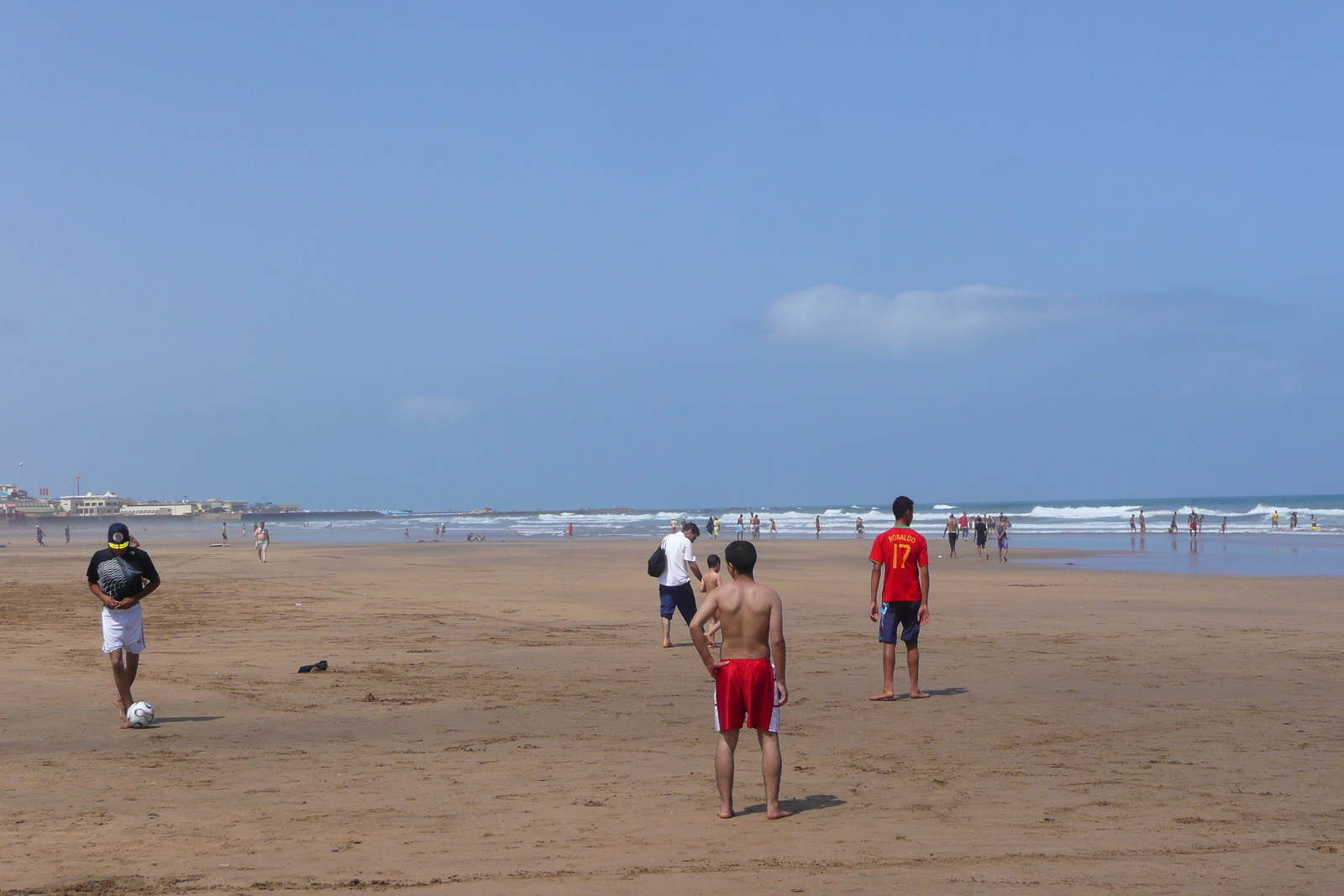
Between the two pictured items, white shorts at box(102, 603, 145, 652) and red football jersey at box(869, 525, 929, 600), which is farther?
red football jersey at box(869, 525, 929, 600)

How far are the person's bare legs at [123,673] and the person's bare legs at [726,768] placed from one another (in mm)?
5582

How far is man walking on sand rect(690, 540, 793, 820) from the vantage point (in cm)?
623

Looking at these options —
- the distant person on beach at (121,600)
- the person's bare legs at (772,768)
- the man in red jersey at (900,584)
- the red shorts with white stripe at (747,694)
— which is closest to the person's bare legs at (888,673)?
the man in red jersey at (900,584)

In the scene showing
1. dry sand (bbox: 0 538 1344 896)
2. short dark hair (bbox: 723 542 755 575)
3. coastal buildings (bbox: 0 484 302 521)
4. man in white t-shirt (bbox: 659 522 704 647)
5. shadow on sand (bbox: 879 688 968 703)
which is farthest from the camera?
coastal buildings (bbox: 0 484 302 521)

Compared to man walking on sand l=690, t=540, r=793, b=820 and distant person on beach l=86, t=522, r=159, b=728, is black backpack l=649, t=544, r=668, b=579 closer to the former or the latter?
distant person on beach l=86, t=522, r=159, b=728

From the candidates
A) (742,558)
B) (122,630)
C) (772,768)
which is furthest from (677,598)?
(742,558)

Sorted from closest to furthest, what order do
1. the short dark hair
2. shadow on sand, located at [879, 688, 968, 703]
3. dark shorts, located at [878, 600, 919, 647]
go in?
the short dark hair → dark shorts, located at [878, 600, 919, 647] → shadow on sand, located at [879, 688, 968, 703]

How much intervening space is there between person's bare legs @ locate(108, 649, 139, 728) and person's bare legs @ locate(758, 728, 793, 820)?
5.80m

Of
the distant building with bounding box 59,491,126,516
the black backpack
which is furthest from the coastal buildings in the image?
the black backpack

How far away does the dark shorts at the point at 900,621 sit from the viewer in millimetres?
10336

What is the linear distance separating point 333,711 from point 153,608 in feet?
37.7

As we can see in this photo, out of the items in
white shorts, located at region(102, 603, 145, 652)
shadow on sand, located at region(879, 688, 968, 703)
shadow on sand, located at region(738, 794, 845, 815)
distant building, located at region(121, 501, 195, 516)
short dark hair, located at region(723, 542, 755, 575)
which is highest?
short dark hair, located at region(723, 542, 755, 575)

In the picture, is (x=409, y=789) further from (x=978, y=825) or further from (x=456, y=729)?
(x=978, y=825)

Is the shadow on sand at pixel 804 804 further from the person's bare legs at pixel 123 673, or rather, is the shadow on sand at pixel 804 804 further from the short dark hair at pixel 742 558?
the person's bare legs at pixel 123 673
